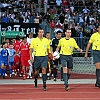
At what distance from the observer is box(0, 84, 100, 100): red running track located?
11.5m

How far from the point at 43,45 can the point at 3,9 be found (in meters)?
14.6

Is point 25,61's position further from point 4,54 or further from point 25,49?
point 4,54

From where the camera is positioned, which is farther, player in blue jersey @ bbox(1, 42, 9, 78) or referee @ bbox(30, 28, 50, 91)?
player in blue jersey @ bbox(1, 42, 9, 78)

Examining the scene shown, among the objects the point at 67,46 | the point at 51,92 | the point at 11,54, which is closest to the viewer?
the point at 51,92

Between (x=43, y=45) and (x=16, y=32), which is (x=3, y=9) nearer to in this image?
(x=16, y=32)

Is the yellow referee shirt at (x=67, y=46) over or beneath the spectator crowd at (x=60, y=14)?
beneath

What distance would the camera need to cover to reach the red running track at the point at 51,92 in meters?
11.5

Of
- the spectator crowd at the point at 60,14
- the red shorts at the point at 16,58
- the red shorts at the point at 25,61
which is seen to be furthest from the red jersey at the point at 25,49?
the spectator crowd at the point at 60,14

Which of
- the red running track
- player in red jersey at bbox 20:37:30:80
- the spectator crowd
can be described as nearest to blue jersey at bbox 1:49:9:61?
player in red jersey at bbox 20:37:30:80

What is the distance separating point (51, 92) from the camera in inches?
496

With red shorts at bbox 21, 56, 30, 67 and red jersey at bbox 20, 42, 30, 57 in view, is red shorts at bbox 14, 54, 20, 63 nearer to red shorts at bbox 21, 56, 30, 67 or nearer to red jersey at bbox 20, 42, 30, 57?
red jersey at bbox 20, 42, 30, 57

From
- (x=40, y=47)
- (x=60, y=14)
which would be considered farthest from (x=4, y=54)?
(x=60, y=14)

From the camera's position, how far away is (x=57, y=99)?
11086 mm

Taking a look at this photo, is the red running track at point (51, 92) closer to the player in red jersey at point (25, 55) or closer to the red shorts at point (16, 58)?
the player in red jersey at point (25, 55)
